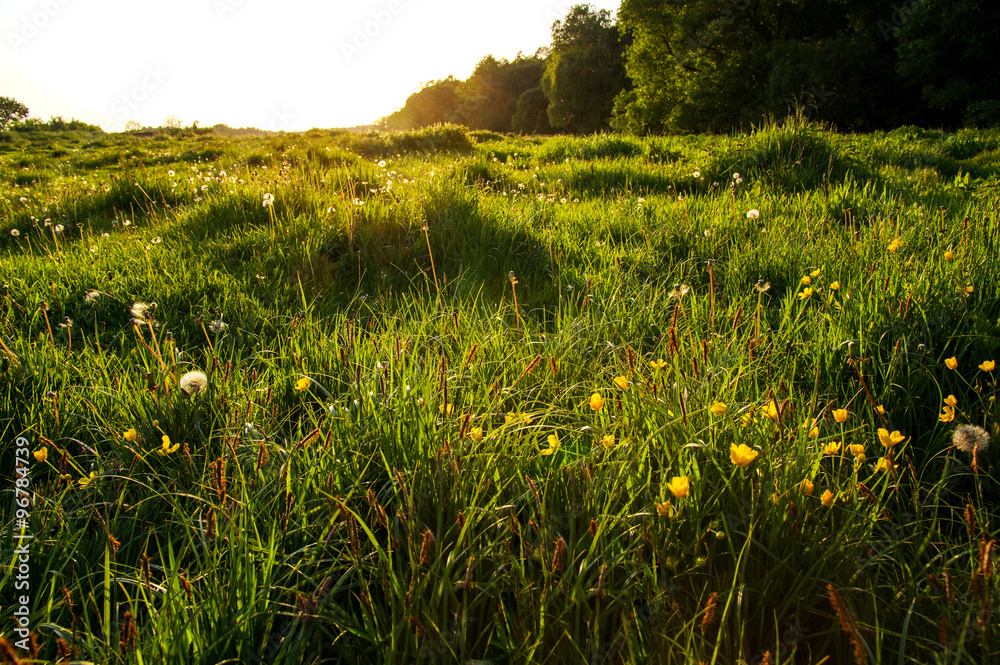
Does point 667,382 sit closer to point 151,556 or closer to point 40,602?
point 151,556

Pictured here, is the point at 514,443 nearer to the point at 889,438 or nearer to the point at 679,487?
the point at 679,487

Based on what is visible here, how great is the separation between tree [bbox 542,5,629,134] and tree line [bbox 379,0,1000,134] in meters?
7.27

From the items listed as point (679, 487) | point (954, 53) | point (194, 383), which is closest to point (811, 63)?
point (954, 53)

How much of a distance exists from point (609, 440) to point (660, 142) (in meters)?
8.16

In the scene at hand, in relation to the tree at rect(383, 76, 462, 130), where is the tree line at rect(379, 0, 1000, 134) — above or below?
below

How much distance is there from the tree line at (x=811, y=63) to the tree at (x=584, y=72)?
727cm

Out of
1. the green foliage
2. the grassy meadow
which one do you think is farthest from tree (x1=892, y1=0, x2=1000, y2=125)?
the green foliage

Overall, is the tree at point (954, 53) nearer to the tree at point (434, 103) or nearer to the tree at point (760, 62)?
the tree at point (760, 62)

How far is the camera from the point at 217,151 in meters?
10.8

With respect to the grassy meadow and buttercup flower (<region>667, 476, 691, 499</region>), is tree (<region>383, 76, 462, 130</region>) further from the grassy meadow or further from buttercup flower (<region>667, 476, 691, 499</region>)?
buttercup flower (<region>667, 476, 691, 499</region>)

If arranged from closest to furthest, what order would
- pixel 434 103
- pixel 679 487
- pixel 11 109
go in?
pixel 679 487, pixel 11 109, pixel 434 103

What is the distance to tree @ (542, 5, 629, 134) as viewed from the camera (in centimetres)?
3409

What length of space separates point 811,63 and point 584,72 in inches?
740

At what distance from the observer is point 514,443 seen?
1324 mm
